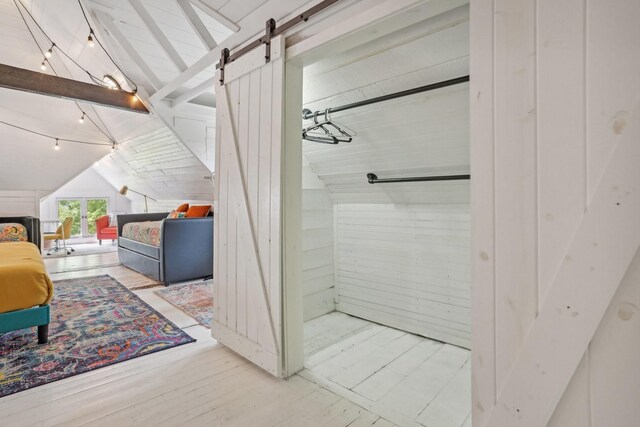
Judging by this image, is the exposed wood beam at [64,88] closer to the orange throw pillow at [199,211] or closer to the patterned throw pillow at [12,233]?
the orange throw pillow at [199,211]

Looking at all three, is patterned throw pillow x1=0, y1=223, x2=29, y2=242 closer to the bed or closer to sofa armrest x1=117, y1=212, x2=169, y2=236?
sofa armrest x1=117, y1=212, x2=169, y2=236

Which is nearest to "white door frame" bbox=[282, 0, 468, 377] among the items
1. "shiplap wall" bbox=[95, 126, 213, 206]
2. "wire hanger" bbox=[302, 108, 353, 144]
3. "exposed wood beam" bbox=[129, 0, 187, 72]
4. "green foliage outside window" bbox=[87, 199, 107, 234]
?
"wire hanger" bbox=[302, 108, 353, 144]

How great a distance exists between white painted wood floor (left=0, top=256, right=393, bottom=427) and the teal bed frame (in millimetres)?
624

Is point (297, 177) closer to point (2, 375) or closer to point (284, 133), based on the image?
point (284, 133)

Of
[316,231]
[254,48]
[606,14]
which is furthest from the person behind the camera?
[316,231]

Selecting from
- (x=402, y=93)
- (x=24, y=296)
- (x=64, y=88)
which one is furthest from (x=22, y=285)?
(x=64, y=88)

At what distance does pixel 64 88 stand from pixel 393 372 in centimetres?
466

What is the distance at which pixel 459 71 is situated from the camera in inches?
68.9

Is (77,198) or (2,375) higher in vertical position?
(77,198)

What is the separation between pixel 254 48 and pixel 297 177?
33.9 inches

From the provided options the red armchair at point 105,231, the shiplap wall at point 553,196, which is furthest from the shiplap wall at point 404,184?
the red armchair at point 105,231

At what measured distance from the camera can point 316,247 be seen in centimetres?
322

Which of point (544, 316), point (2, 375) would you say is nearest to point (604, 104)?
point (544, 316)

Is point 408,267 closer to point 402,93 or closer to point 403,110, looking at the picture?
point 403,110
